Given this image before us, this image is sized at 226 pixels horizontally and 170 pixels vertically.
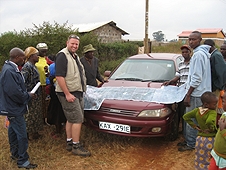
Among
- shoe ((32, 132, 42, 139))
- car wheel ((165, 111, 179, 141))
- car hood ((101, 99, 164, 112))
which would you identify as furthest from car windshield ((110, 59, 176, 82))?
shoe ((32, 132, 42, 139))

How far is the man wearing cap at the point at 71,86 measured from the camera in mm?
3650

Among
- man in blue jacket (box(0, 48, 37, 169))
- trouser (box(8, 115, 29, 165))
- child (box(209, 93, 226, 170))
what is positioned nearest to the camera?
child (box(209, 93, 226, 170))

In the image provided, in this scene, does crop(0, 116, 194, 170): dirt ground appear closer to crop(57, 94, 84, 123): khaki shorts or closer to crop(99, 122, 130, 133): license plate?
→ crop(99, 122, 130, 133): license plate

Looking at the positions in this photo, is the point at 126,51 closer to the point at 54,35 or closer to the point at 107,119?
the point at 54,35

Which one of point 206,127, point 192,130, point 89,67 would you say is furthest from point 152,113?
point 89,67

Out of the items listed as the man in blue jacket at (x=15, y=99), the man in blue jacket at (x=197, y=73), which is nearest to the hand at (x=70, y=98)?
the man in blue jacket at (x=15, y=99)

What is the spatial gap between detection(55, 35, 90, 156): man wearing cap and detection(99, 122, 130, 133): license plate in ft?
1.39

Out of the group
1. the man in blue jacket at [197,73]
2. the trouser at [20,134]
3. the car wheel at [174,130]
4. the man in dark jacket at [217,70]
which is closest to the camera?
the trouser at [20,134]

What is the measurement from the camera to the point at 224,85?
12.9ft

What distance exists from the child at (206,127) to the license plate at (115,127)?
48.5 inches

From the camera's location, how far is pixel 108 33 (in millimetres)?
25688

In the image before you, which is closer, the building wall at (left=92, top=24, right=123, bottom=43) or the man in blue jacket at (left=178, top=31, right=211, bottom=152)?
the man in blue jacket at (left=178, top=31, right=211, bottom=152)

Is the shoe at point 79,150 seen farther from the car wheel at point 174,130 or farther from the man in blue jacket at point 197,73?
the man in blue jacket at point 197,73

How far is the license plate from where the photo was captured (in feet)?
12.9
